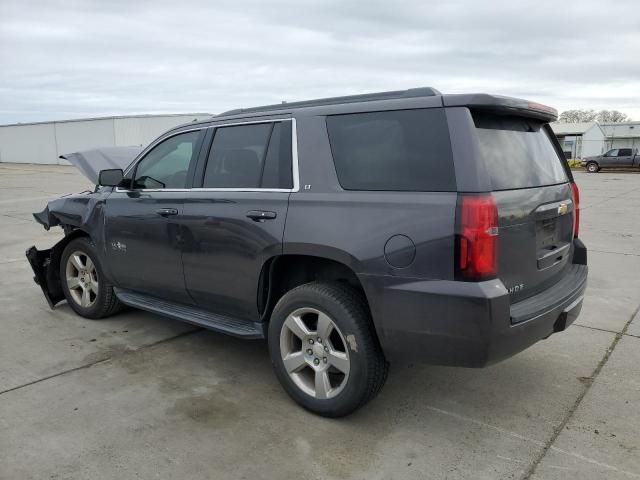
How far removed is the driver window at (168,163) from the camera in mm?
4223

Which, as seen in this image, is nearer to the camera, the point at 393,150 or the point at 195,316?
the point at 393,150

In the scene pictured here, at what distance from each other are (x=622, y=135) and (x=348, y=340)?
185ft

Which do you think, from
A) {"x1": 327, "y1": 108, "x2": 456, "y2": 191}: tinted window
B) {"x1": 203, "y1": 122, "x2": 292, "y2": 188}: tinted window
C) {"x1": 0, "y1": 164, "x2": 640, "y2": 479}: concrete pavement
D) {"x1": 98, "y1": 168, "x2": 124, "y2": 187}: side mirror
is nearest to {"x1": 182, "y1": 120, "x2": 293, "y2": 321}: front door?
{"x1": 203, "y1": 122, "x2": 292, "y2": 188}: tinted window

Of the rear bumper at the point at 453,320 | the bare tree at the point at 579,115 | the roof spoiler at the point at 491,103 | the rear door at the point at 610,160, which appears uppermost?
the bare tree at the point at 579,115

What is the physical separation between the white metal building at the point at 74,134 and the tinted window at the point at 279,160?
37.7 m

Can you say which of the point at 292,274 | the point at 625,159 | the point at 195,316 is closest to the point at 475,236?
the point at 292,274

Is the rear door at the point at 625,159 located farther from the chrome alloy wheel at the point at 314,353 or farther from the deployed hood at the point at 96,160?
the chrome alloy wheel at the point at 314,353

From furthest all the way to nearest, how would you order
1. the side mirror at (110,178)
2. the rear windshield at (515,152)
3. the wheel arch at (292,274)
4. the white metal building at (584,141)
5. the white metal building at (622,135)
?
the white metal building at (622,135), the white metal building at (584,141), the side mirror at (110,178), the wheel arch at (292,274), the rear windshield at (515,152)

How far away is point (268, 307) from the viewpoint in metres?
3.66

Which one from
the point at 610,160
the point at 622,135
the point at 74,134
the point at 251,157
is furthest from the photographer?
the point at 622,135

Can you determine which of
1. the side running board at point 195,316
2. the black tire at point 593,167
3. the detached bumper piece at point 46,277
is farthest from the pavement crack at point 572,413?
the black tire at point 593,167

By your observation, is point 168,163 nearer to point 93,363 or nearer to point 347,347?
point 93,363

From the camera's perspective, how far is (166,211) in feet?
13.5

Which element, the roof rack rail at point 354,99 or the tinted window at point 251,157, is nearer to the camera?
the roof rack rail at point 354,99
